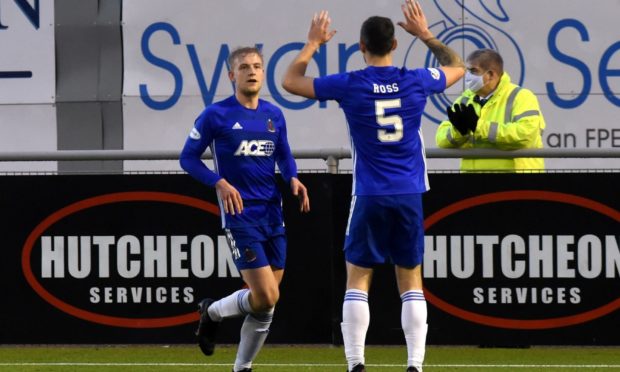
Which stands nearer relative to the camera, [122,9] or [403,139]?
[403,139]

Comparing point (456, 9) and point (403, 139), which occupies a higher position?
point (456, 9)

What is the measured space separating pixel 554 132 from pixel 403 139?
4.47 metres

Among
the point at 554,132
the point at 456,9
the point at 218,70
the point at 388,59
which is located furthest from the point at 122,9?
the point at 388,59

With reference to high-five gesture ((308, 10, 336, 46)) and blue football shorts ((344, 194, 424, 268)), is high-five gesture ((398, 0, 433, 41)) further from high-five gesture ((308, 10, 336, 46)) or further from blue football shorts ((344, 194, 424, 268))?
blue football shorts ((344, 194, 424, 268))

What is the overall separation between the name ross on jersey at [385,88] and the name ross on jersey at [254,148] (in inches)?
30.7

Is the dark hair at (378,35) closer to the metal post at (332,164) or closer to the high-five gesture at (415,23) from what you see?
the high-five gesture at (415,23)

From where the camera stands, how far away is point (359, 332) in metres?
7.80

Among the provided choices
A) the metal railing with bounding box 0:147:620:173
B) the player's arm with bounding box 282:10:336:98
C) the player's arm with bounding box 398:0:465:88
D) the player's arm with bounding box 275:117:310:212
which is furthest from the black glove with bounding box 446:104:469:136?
the player's arm with bounding box 282:10:336:98

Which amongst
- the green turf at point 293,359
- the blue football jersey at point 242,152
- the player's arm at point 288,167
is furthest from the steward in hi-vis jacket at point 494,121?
the blue football jersey at point 242,152

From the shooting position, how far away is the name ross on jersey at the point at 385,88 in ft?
25.4

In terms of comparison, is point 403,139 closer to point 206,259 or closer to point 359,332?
point 359,332

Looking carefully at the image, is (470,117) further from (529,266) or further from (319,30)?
(319,30)

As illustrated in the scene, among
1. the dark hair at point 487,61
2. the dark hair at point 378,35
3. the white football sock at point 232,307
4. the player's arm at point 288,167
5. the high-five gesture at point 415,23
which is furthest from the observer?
the dark hair at point 487,61

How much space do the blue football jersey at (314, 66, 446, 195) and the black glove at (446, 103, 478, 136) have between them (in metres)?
1.78
